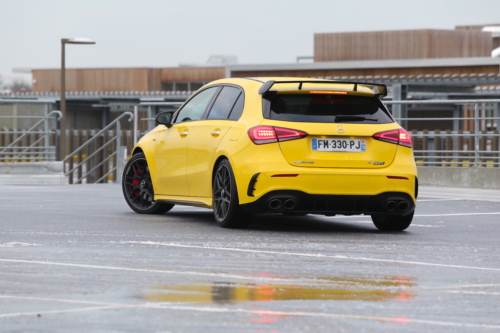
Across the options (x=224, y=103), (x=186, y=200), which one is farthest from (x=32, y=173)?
(x=224, y=103)

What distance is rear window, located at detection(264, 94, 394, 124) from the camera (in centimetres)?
966

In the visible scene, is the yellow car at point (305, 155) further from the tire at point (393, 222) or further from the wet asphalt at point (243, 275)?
the wet asphalt at point (243, 275)

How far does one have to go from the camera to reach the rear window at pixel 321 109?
9.66m

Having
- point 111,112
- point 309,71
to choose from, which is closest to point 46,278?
point 309,71

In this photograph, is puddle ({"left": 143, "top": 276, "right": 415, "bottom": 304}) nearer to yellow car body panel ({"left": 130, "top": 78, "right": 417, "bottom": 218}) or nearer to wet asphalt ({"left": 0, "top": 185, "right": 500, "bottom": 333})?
wet asphalt ({"left": 0, "top": 185, "right": 500, "bottom": 333})

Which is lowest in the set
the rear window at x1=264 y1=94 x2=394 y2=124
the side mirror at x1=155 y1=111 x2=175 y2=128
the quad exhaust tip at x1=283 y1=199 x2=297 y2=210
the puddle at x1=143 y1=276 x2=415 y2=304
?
the puddle at x1=143 y1=276 x2=415 y2=304

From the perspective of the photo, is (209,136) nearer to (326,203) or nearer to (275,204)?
(275,204)

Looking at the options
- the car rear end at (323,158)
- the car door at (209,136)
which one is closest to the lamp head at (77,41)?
the car door at (209,136)

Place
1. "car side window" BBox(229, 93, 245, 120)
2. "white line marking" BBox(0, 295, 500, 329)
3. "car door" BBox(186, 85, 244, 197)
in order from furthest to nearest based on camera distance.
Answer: "car door" BBox(186, 85, 244, 197) → "car side window" BBox(229, 93, 245, 120) → "white line marking" BBox(0, 295, 500, 329)

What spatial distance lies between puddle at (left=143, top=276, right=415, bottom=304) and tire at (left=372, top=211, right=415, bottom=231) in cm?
373

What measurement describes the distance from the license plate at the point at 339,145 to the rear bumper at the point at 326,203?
1.39 ft

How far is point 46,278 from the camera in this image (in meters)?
6.41

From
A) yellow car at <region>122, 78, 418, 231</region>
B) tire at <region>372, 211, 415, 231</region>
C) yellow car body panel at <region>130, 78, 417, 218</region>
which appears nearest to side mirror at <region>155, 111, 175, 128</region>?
yellow car at <region>122, 78, 418, 231</region>

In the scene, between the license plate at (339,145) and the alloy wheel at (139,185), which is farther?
the alloy wheel at (139,185)
